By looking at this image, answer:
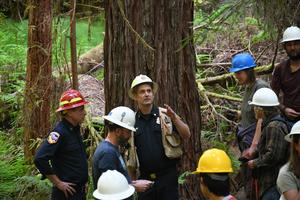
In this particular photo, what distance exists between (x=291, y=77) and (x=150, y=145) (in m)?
1.82

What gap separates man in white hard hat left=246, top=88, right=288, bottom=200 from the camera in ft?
13.9

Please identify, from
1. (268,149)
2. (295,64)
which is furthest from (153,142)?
(295,64)

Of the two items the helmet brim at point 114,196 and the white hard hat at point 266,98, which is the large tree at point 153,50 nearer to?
the white hard hat at point 266,98

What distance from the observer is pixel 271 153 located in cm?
423

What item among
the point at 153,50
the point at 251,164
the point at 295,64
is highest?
the point at 153,50

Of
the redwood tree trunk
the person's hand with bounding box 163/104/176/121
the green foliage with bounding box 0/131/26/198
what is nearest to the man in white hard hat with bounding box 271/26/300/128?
the person's hand with bounding box 163/104/176/121

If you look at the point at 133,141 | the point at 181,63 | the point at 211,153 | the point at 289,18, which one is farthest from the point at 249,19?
the point at 211,153

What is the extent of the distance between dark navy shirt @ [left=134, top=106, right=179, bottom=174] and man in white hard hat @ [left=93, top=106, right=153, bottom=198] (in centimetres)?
56

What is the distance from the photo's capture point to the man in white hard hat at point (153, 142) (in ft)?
14.8

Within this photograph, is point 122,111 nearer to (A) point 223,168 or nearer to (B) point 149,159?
(B) point 149,159

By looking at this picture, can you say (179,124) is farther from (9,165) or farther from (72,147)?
(9,165)

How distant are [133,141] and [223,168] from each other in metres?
1.49

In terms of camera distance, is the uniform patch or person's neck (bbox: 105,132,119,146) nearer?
person's neck (bbox: 105,132,119,146)

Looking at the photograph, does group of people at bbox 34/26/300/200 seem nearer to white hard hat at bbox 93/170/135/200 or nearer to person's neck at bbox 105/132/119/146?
person's neck at bbox 105/132/119/146
